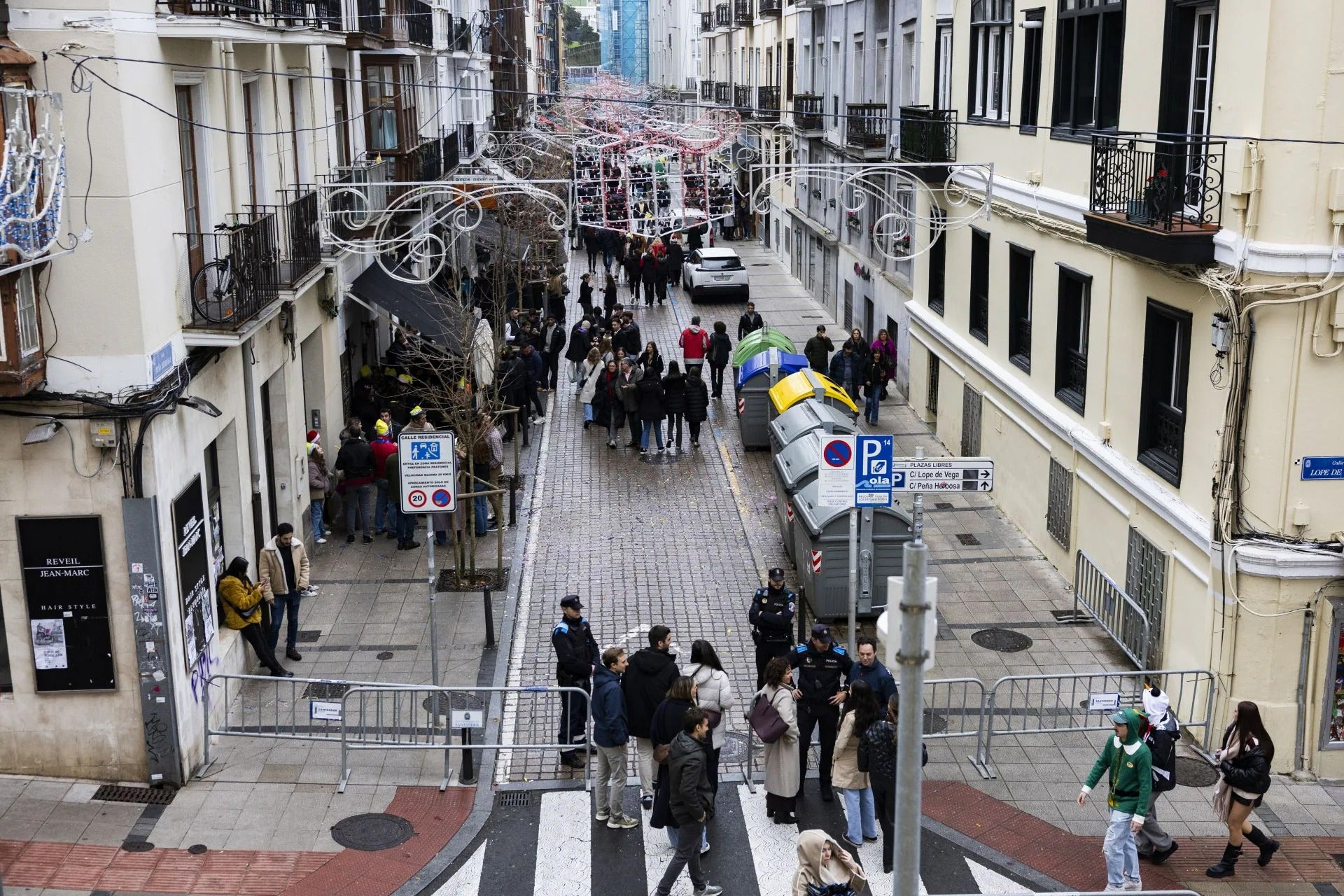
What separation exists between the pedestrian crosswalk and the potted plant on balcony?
608cm

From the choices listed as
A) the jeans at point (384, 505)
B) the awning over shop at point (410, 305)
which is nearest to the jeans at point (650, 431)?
the awning over shop at point (410, 305)

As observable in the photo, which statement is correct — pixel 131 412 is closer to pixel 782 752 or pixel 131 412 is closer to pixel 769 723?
pixel 769 723

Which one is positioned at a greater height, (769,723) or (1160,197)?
(1160,197)

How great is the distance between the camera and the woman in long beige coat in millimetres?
10773

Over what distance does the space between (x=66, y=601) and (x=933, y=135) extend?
51.1 feet

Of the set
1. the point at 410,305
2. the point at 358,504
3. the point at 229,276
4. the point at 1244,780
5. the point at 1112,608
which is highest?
the point at 229,276

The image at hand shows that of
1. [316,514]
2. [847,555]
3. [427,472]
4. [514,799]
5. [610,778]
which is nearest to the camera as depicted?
[610,778]

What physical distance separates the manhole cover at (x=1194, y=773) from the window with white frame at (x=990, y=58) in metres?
10.6

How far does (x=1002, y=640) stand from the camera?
15.2m

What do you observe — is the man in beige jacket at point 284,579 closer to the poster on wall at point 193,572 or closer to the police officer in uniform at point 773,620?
the poster on wall at point 193,572

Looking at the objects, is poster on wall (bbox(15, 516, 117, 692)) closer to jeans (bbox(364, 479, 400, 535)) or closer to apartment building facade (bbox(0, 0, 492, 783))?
apartment building facade (bbox(0, 0, 492, 783))

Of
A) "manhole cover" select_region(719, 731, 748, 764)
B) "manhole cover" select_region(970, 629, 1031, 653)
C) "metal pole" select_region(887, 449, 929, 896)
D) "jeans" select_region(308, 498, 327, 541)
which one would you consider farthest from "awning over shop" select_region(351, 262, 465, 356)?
"metal pole" select_region(887, 449, 929, 896)

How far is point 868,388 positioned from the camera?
981 inches

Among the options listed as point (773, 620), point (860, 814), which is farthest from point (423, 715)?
point (860, 814)
